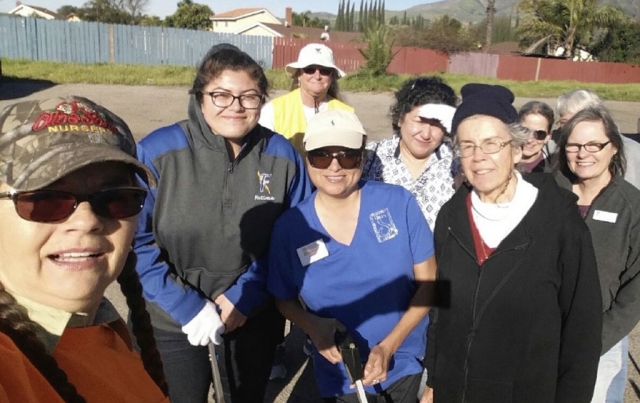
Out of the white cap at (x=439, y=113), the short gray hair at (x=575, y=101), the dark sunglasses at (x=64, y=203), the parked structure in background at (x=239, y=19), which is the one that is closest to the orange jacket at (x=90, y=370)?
the dark sunglasses at (x=64, y=203)

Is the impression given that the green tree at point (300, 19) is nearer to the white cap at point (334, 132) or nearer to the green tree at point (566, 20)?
the green tree at point (566, 20)

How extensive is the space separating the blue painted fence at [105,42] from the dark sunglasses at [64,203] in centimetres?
2521

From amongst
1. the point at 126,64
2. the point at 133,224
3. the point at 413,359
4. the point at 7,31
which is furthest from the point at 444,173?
the point at 7,31

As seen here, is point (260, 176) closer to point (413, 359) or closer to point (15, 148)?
point (413, 359)

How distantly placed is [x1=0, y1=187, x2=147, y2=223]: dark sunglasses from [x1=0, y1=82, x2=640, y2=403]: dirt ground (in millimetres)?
2668

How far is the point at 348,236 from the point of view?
7.43ft

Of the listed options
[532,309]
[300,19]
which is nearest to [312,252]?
[532,309]

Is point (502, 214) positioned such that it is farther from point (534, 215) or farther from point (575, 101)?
point (575, 101)

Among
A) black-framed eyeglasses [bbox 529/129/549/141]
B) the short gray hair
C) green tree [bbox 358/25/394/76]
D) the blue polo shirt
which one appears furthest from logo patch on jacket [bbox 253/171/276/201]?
green tree [bbox 358/25/394/76]

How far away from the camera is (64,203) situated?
1.04 metres

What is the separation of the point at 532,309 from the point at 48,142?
1796 mm

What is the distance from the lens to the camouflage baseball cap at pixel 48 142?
0.99 m

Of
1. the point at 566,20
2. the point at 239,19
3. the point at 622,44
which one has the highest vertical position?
the point at 239,19

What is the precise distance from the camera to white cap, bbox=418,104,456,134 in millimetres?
2824
